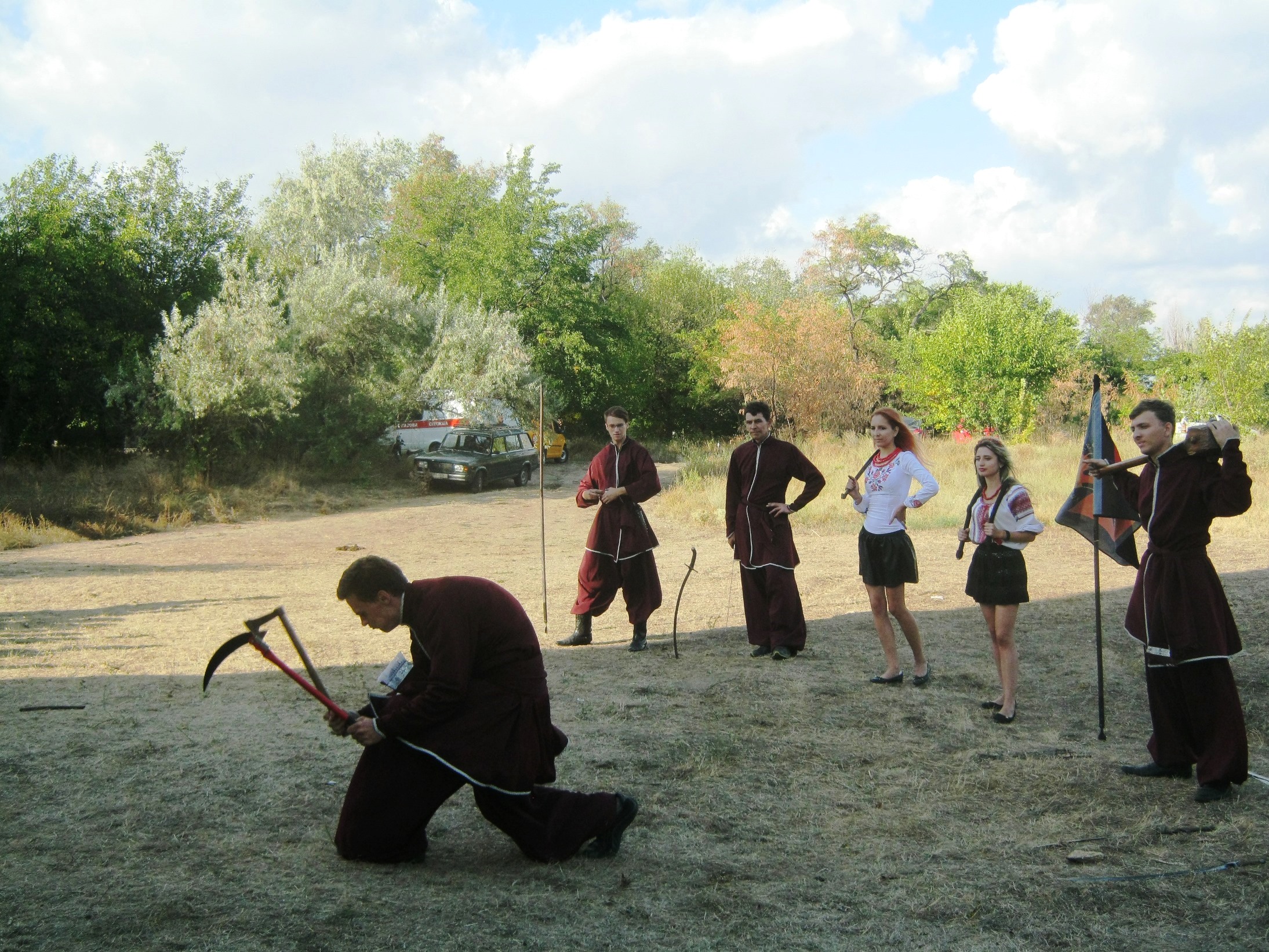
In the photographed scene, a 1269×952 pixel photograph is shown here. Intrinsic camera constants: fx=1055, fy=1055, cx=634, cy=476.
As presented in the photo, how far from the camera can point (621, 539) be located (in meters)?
8.27

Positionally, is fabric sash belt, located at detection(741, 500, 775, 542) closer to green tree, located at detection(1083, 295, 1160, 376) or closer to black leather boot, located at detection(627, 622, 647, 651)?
black leather boot, located at detection(627, 622, 647, 651)

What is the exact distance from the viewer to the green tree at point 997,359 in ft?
87.8

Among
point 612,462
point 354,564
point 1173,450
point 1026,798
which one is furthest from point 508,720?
point 612,462

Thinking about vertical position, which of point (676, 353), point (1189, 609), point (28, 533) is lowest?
point (28, 533)

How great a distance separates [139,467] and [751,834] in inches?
750

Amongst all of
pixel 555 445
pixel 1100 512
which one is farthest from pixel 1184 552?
pixel 555 445

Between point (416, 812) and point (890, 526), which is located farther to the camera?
point (890, 526)

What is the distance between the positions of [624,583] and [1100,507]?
12.2 ft

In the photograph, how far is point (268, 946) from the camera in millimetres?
3330

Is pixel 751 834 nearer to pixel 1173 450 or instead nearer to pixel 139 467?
pixel 1173 450

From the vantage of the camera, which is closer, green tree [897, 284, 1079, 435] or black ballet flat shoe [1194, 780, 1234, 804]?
black ballet flat shoe [1194, 780, 1234, 804]

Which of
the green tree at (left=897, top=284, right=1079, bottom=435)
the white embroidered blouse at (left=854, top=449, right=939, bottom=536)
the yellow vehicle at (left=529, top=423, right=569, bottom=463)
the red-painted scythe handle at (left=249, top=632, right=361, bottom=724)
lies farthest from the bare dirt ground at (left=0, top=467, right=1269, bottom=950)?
the yellow vehicle at (left=529, top=423, right=569, bottom=463)

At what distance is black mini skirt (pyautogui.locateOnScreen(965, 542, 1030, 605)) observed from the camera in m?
6.03

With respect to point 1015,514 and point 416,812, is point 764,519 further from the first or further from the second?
point 416,812
